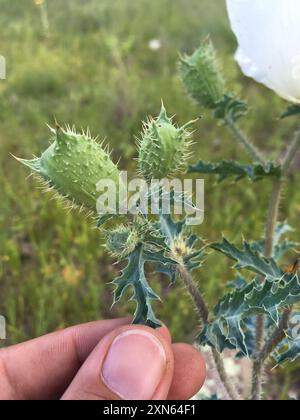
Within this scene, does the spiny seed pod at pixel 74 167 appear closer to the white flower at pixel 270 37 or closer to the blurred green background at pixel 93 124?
the white flower at pixel 270 37

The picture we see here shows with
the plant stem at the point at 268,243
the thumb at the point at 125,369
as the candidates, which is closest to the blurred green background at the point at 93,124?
the plant stem at the point at 268,243

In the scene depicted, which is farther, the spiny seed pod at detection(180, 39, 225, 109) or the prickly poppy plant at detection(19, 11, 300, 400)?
the spiny seed pod at detection(180, 39, 225, 109)

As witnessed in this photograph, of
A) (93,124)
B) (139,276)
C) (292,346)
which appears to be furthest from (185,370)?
(93,124)

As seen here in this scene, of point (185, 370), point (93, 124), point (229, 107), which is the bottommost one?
point (185, 370)

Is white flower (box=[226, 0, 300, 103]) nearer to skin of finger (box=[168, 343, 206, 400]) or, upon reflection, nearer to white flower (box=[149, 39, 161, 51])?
skin of finger (box=[168, 343, 206, 400])

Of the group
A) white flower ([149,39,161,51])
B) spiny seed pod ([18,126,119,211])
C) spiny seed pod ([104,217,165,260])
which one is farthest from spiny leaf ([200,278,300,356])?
white flower ([149,39,161,51])

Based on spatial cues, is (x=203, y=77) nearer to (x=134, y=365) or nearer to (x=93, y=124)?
(x=134, y=365)
